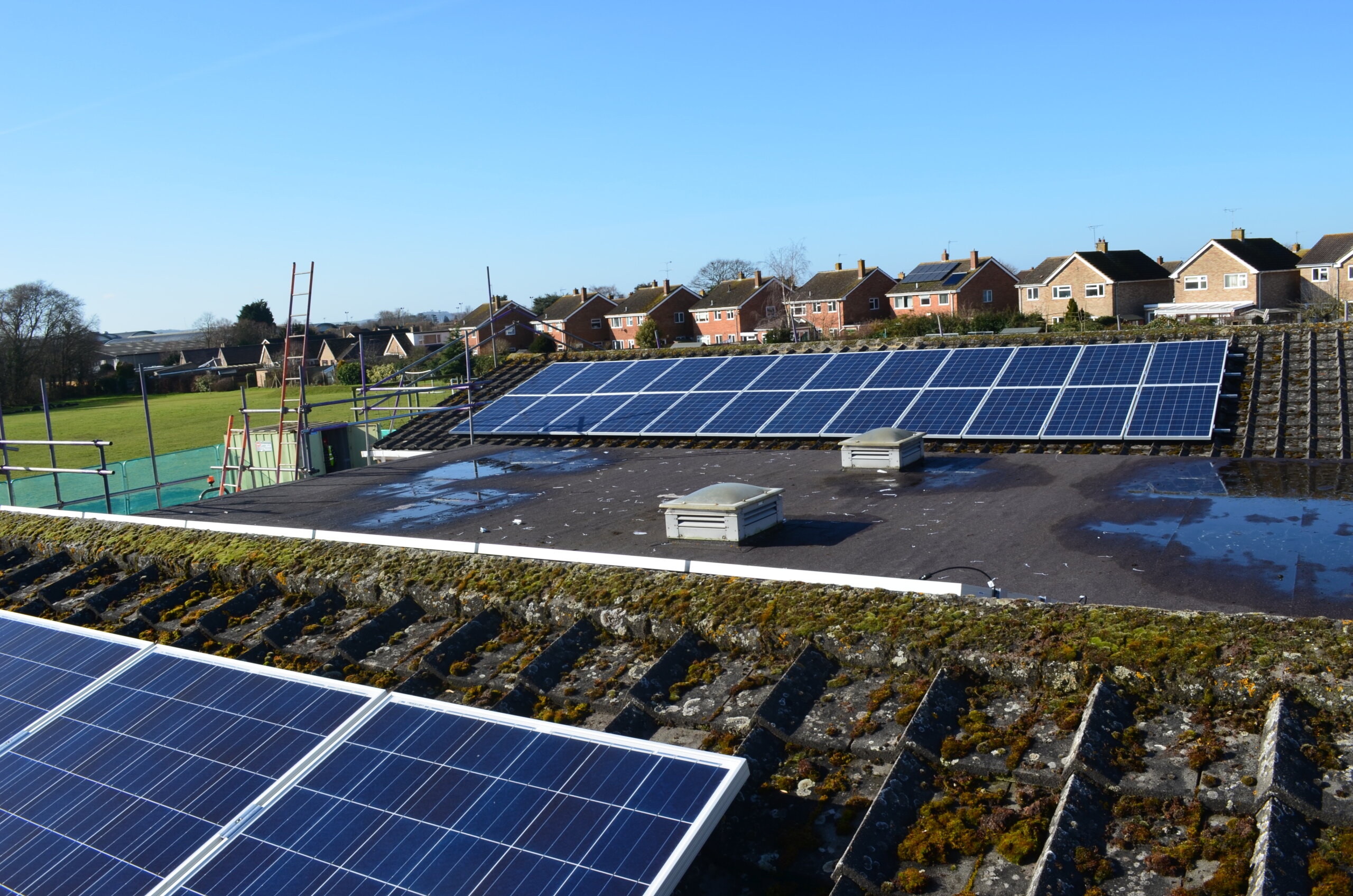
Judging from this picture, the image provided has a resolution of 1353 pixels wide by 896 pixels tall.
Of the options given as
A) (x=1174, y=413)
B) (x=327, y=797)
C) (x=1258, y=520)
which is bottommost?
(x=1258, y=520)

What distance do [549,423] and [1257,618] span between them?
56.8 ft

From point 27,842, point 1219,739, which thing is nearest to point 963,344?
point 1219,739

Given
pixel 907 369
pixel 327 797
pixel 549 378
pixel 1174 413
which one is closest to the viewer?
pixel 327 797

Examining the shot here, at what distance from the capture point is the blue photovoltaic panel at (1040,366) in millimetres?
19125

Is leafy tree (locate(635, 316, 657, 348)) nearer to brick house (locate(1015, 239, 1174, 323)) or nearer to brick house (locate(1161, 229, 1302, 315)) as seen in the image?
brick house (locate(1015, 239, 1174, 323))

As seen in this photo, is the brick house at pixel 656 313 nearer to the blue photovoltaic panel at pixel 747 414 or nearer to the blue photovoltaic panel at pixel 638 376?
the blue photovoltaic panel at pixel 638 376

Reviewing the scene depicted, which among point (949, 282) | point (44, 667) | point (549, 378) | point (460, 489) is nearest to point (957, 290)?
point (949, 282)

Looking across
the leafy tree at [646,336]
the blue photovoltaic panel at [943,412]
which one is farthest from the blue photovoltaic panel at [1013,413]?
the leafy tree at [646,336]

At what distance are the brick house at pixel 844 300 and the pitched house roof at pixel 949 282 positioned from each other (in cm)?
96

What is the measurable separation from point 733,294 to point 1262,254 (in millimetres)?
48960

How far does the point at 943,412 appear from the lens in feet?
60.3

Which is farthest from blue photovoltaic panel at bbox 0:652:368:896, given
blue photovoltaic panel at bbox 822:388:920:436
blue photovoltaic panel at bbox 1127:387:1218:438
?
blue photovoltaic panel at bbox 1127:387:1218:438

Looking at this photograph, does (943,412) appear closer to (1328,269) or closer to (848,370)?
(848,370)

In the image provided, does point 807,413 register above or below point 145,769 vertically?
above
